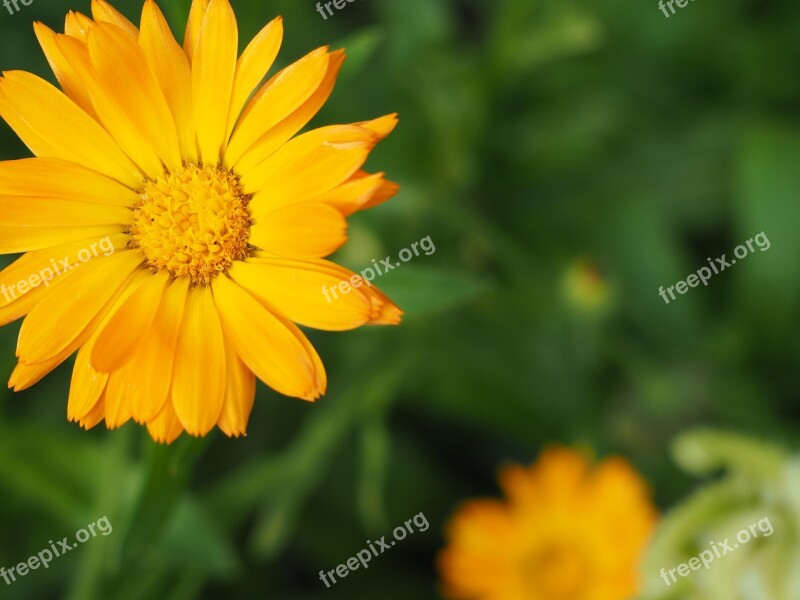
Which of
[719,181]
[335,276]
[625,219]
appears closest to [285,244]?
[335,276]

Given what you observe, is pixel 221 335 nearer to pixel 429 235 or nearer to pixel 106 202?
pixel 106 202

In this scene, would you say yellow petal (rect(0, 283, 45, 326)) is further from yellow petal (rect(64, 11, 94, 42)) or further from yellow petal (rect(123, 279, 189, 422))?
yellow petal (rect(64, 11, 94, 42))

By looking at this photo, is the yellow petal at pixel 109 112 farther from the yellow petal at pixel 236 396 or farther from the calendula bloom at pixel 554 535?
the calendula bloom at pixel 554 535

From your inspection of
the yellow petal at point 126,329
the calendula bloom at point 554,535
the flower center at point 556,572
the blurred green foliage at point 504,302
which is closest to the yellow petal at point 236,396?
the yellow petal at point 126,329

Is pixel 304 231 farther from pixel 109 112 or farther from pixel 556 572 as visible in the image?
pixel 556 572

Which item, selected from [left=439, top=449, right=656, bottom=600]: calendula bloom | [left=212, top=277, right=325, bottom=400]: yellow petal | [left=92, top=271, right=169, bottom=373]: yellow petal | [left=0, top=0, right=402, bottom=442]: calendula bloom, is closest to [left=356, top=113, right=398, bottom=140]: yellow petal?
[left=0, top=0, right=402, bottom=442]: calendula bloom

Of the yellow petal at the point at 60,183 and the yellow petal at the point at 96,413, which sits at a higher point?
the yellow petal at the point at 60,183

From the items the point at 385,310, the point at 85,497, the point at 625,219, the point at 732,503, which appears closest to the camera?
the point at 385,310

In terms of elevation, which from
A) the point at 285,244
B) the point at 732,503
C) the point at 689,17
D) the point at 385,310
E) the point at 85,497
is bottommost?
the point at 732,503
